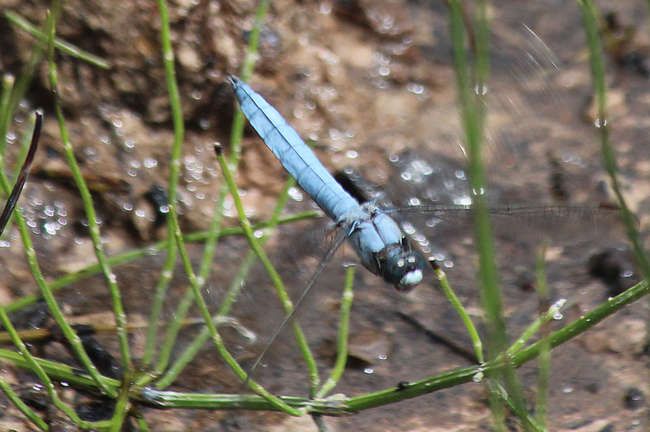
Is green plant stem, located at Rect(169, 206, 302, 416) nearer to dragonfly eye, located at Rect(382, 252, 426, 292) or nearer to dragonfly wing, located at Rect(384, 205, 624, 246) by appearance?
dragonfly eye, located at Rect(382, 252, 426, 292)

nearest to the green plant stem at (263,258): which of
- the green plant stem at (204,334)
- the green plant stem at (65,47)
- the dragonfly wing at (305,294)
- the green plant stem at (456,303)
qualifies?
the dragonfly wing at (305,294)

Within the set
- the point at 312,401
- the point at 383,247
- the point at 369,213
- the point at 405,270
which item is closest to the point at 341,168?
the point at 369,213

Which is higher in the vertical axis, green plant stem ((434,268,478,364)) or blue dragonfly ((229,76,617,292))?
blue dragonfly ((229,76,617,292))

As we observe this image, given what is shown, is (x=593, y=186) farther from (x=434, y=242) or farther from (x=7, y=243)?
(x=7, y=243)

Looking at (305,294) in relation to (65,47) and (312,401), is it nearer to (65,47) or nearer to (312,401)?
(312,401)

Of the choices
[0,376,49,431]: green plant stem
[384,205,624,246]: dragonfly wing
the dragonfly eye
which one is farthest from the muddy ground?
the dragonfly eye

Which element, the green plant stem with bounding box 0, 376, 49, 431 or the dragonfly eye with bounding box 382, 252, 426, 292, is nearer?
the green plant stem with bounding box 0, 376, 49, 431

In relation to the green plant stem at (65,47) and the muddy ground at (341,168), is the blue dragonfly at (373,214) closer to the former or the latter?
the muddy ground at (341,168)
